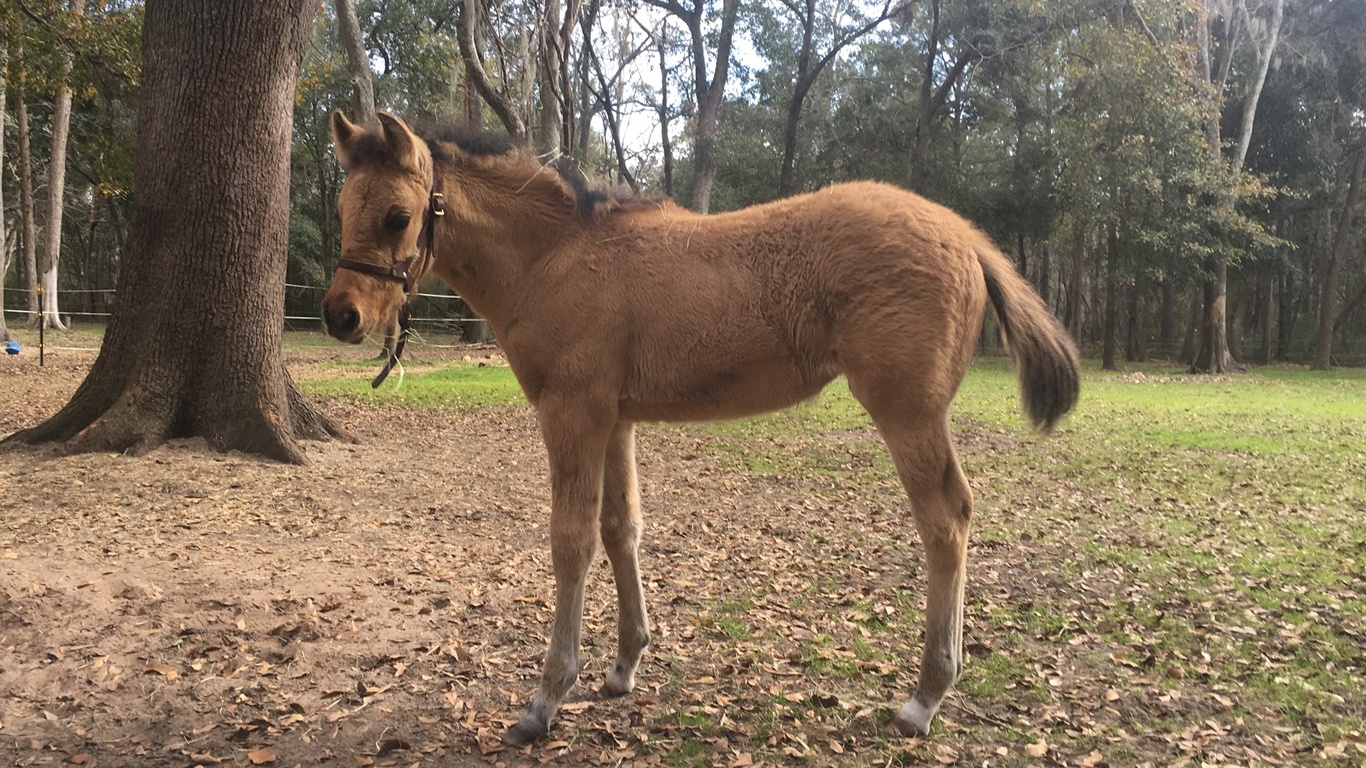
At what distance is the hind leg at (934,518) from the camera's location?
118 inches

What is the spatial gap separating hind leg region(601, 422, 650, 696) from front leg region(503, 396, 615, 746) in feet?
1.02

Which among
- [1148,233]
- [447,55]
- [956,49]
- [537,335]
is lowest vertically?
[537,335]

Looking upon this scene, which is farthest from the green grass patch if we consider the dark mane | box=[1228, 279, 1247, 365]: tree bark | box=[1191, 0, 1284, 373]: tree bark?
box=[1228, 279, 1247, 365]: tree bark

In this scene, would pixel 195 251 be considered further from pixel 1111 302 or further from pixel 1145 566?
pixel 1111 302

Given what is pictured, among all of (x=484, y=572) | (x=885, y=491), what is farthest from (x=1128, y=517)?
(x=484, y=572)

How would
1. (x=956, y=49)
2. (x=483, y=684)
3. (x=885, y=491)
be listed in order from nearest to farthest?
(x=483, y=684)
(x=885, y=491)
(x=956, y=49)

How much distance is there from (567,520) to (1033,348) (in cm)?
205

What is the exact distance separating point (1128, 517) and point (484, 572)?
538 centimetres

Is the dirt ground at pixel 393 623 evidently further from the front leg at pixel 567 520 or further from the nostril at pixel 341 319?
the nostril at pixel 341 319

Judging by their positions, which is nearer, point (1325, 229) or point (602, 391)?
point (602, 391)

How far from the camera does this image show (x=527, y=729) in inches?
123

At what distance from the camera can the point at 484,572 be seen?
4996mm

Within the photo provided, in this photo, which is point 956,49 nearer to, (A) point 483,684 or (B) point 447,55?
(B) point 447,55

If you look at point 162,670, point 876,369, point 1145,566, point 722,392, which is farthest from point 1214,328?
point 162,670
